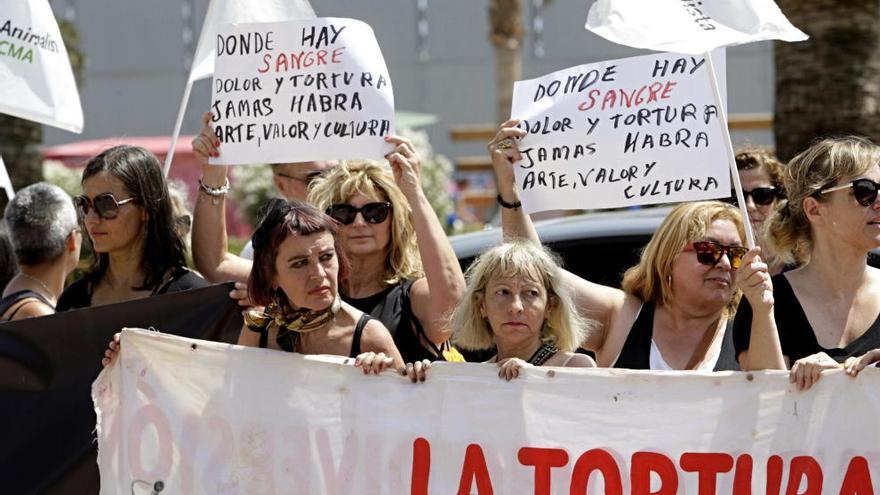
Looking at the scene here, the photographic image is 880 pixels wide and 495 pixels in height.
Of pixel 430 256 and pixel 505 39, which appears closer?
pixel 430 256

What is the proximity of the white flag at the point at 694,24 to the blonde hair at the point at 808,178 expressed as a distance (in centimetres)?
34

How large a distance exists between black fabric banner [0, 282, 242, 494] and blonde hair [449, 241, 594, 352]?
0.78 metres

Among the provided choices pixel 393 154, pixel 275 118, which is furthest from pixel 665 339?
pixel 275 118

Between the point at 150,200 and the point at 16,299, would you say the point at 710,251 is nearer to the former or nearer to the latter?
the point at 150,200

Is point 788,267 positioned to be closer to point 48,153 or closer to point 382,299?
point 382,299

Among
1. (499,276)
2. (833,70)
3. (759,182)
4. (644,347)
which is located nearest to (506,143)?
(499,276)

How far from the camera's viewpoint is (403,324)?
4.15 m

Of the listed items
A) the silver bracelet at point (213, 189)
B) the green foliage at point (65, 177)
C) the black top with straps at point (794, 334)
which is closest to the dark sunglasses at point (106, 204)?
the silver bracelet at point (213, 189)

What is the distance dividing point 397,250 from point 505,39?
65.8 ft

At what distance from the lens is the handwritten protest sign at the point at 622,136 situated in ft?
12.6

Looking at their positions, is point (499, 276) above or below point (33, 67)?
below

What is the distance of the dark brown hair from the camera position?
3.80 meters

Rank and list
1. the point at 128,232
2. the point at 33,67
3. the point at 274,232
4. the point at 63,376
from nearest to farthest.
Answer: the point at 274,232 → the point at 63,376 → the point at 128,232 → the point at 33,67

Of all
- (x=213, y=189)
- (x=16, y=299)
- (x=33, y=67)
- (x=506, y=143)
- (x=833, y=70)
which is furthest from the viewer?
(x=833, y=70)
